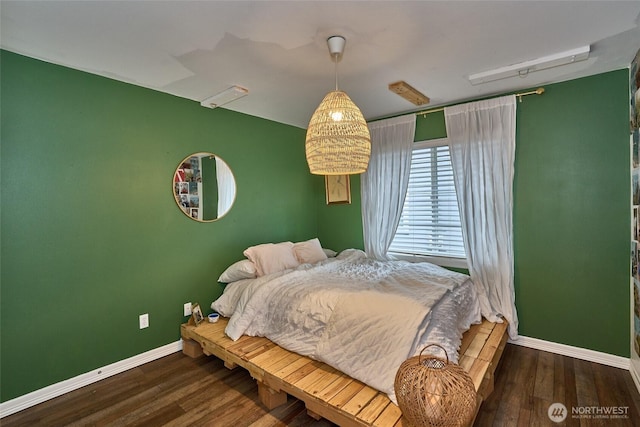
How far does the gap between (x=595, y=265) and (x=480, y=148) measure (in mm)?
1428

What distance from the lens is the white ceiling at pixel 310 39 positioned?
5.56 ft

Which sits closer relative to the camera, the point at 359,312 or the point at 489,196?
the point at 359,312

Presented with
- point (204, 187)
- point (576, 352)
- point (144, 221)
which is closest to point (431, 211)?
point (576, 352)

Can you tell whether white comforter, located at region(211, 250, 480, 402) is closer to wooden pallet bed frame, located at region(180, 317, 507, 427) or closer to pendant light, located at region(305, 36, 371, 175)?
wooden pallet bed frame, located at region(180, 317, 507, 427)

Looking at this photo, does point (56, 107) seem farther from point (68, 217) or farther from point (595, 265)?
point (595, 265)

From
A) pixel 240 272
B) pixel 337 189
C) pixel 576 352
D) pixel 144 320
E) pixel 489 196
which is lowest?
pixel 576 352

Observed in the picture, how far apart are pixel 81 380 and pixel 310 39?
10.2 ft

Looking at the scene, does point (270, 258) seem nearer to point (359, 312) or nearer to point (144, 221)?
point (144, 221)

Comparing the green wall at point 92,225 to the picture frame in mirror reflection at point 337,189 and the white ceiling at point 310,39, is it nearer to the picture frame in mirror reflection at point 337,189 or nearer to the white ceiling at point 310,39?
the white ceiling at point 310,39

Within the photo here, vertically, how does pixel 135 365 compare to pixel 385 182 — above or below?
below

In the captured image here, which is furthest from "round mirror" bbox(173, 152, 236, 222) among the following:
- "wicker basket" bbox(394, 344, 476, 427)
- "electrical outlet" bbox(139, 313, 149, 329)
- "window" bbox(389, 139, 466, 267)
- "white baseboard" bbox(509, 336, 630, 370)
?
"white baseboard" bbox(509, 336, 630, 370)

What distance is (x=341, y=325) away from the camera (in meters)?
2.14

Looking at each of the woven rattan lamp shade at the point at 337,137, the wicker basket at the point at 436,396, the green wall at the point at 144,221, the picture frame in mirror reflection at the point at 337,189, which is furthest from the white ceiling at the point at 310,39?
the wicker basket at the point at 436,396

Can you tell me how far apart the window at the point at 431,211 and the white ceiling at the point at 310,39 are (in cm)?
89
